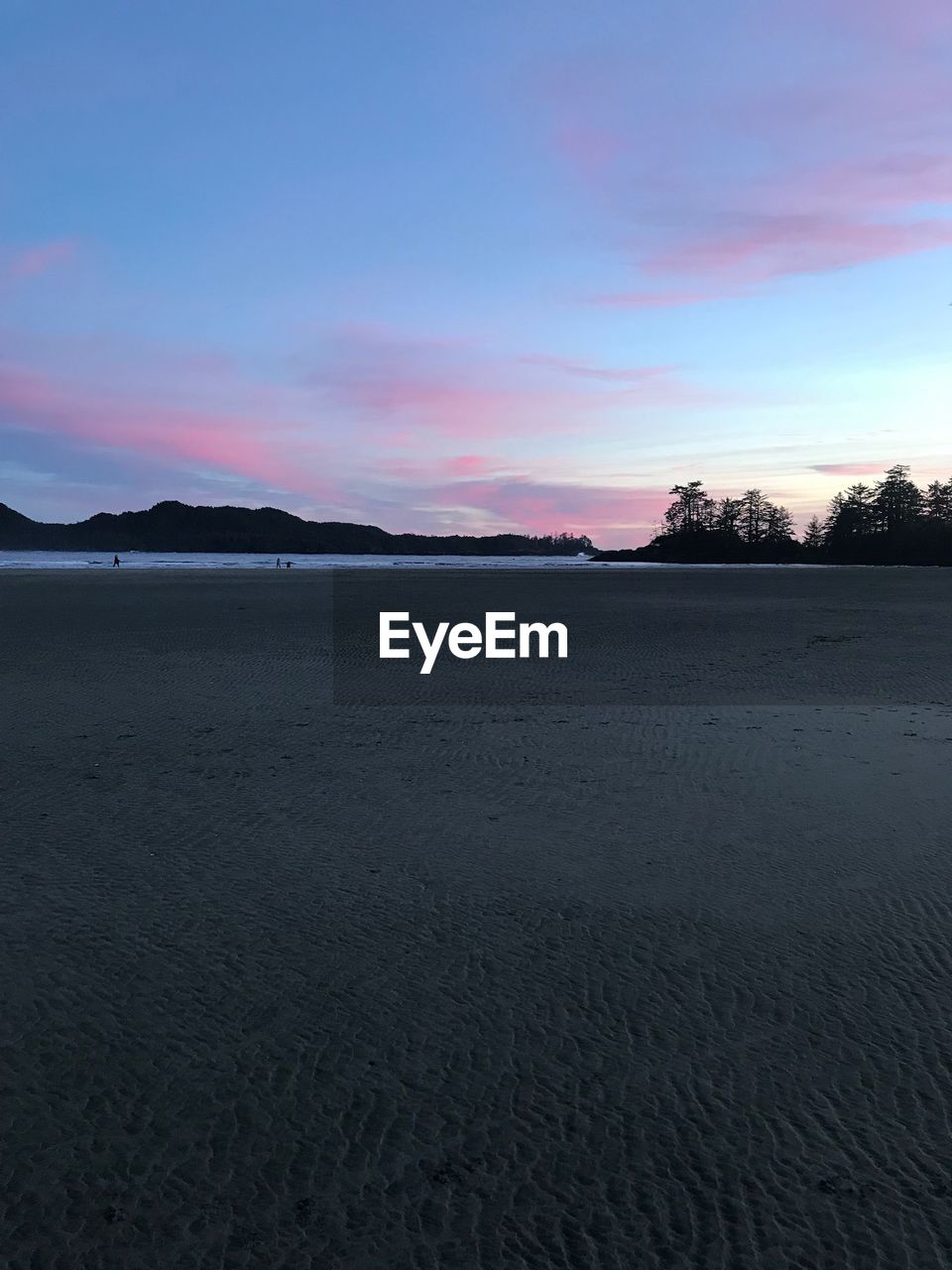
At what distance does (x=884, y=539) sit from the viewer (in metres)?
120

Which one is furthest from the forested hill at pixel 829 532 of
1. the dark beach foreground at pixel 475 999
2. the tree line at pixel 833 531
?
the dark beach foreground at pixel 475 999

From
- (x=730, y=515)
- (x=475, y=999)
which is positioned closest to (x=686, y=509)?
(x=730, y=515)

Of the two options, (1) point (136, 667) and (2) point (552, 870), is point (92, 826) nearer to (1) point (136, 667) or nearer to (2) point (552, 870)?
(2) point (552, 870)

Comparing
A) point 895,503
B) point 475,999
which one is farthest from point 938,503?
point 475,999

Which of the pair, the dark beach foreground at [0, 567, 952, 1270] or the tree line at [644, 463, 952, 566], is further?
the tree line at [644, 463, 952, 566]

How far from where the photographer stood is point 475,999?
3270 millimetres

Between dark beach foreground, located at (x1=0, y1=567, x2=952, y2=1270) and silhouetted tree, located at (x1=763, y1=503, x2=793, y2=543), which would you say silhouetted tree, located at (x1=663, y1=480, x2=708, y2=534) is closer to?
silhouetted tree, located at (x1=763, y1=503, x2=793, y2=543)

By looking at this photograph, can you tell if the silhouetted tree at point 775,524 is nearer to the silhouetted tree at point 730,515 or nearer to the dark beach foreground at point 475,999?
the silhouetted tree at point 730,515

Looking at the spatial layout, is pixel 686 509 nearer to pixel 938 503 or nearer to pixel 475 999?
pixel 938 503

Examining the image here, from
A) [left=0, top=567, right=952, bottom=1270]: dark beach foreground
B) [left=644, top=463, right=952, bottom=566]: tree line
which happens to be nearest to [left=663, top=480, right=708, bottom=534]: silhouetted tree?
[left=644, top=463, right=952, bottom=566]: tree line

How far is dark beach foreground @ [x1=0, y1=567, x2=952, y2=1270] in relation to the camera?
7.35ft

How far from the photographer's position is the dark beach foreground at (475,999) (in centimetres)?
224

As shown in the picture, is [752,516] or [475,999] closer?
[475,999]

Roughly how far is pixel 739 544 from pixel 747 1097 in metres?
145
